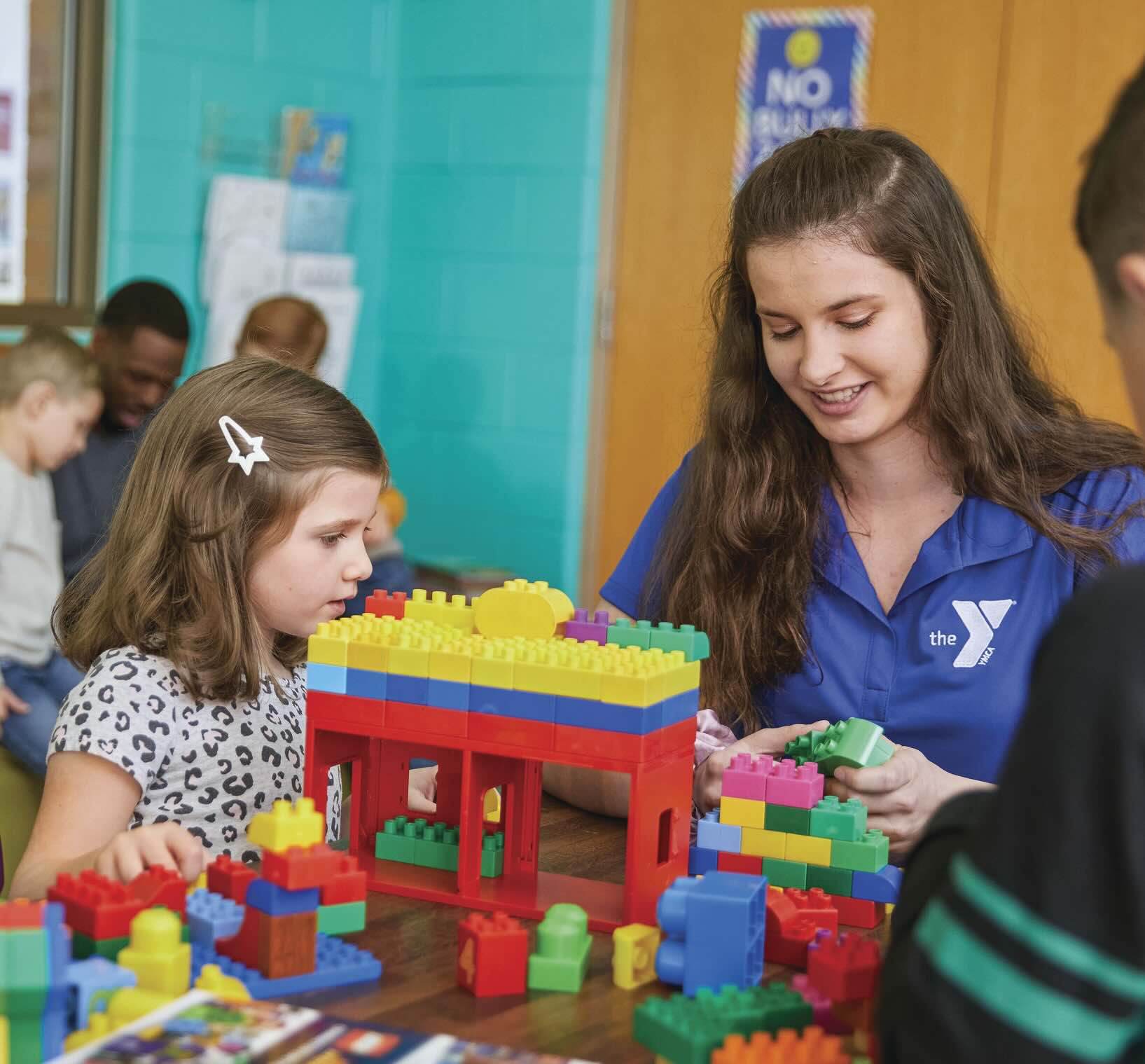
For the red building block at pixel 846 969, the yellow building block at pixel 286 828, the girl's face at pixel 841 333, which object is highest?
the girl's face at pixel 841 333

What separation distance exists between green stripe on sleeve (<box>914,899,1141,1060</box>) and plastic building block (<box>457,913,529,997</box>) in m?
0.39

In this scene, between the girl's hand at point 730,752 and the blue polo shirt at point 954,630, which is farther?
the blue polo shirt at point 954,630

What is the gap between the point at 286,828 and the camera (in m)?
0.85

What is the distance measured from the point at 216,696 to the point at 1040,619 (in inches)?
32.0

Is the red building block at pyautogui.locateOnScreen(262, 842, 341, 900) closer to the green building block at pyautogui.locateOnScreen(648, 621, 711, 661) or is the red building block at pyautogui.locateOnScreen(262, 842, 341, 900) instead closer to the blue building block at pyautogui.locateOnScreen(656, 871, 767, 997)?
the blue building block at pyautogui.locateOnScreen(656, 871, 767, 997)

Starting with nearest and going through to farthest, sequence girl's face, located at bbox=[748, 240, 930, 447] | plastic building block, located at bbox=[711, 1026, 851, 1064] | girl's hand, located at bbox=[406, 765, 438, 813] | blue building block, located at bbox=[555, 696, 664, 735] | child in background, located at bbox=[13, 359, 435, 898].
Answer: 1. plastic building block, located at bbox=[711, 1026, 851, 1064]
2. blue building block, located at bbox=[555, 696, 664, 735]
3. girl's hand, located at bbox=[406, 765, 438, 813]
4. child in background, located at bbox=[13, 359, 435, 898]
5. girl's face, located at bbox=[748, 240, 930, 447]

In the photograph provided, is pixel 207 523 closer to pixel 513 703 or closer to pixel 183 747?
pixel 183 747

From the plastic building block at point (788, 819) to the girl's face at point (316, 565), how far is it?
1.54 feet

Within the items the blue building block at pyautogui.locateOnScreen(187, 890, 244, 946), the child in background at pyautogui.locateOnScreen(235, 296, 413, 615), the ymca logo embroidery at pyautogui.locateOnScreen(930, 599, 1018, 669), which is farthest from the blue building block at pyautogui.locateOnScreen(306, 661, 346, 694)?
the child in background at pyautogui.locateOnScreen(235, 296, 413, 615)

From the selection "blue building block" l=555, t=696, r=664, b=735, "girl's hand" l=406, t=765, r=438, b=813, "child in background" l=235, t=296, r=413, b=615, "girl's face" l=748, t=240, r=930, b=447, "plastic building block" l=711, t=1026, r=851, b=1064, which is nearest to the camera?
"plastic building block" l=711, t=1026, r=851, b=1064

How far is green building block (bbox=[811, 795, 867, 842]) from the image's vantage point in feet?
3.44

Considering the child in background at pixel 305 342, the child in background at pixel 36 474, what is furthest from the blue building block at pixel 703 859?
the child in background at pixel 305 342

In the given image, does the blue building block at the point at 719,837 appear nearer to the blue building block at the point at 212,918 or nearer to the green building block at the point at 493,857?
the green building block at the point at 493,857

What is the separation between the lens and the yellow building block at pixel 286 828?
0.85 meters
